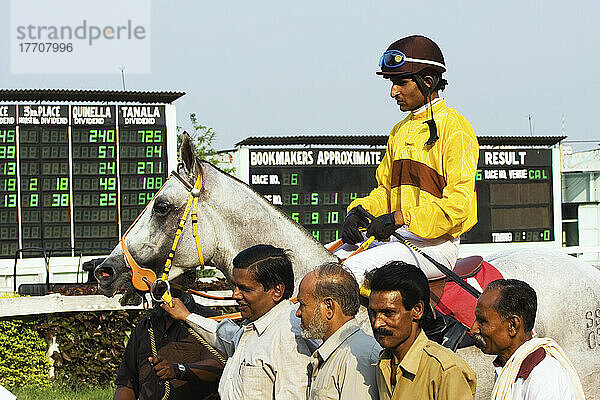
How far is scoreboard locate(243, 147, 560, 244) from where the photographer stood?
58.8ft

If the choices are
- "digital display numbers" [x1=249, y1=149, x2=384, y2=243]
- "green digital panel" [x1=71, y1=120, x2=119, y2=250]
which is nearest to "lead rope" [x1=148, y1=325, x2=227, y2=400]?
"green digital panel" [x1=71, y1=120, x2=119, y2=250]

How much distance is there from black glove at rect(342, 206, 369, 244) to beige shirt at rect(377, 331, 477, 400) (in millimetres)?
1473

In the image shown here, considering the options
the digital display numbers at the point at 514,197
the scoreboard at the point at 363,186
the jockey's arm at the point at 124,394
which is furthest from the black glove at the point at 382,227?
the digital display numbers at the point at 514,197

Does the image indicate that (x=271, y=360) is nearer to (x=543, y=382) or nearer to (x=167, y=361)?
(x=167, y=361)

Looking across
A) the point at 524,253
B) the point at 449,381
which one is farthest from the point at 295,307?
the point at 524,253

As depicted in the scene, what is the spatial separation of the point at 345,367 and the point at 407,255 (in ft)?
4.16

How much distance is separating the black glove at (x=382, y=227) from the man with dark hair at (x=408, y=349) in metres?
1.15

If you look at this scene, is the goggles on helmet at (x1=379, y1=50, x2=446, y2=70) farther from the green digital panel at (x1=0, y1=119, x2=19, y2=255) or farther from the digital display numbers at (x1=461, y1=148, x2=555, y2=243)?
the digital display numbers at (x1=461, y1=148, x2=555, y2=243)

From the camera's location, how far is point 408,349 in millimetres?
2764

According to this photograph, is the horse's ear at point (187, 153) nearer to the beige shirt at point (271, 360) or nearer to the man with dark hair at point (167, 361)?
the man with dark hair at point (167, 361)

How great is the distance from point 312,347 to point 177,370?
75 cm

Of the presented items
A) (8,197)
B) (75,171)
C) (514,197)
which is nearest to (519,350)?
(75,171)

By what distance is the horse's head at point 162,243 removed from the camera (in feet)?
14.6

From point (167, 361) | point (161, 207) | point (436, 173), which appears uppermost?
point (436, 173)
